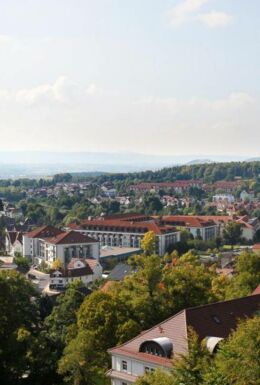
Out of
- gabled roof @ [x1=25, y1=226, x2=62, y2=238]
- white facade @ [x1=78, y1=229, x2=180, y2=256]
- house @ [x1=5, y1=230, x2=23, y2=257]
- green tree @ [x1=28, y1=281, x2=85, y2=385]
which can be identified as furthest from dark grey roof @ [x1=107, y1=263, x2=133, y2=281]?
house @ [x1=5, y1=230, x2=23, y2=257]

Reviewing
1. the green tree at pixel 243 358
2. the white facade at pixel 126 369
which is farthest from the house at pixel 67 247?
the green tree at pixel 243 358

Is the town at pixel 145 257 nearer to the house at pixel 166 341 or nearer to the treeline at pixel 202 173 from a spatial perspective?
the house at pixel 166 341

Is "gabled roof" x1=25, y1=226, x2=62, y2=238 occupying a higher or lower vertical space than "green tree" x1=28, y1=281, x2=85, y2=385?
lower

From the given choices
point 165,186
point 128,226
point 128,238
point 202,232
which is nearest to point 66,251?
point 128,238

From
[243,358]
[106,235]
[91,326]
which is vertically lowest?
[106,235]

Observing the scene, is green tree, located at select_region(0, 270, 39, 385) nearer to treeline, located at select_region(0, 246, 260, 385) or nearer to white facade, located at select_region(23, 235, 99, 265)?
treeline, located at select_region(0, 246, 260, 385)

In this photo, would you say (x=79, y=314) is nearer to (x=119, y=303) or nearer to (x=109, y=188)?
(x=119, y=303)

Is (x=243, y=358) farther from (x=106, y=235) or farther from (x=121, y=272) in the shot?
(x=106, y=235)
